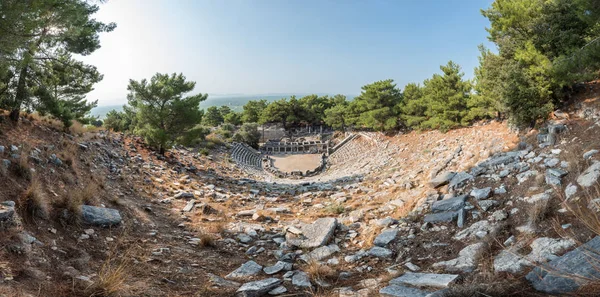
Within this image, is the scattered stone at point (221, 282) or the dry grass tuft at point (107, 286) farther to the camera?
the scattered stone at point (221, 282)

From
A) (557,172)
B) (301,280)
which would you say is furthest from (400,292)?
(557,172)

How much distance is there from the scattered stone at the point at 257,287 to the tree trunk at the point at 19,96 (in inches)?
392

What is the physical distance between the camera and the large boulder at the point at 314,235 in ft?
18.2

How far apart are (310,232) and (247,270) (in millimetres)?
1956

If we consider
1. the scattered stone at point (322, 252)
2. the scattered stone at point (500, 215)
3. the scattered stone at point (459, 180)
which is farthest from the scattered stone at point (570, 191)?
the scattered stone at point (322, 252)

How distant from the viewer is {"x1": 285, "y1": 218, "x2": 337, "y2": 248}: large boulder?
18.2 ft

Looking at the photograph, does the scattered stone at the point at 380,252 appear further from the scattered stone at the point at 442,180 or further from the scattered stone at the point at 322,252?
the scattered stone at the point at 442,180

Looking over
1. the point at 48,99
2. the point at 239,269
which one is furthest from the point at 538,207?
the point at 48,99

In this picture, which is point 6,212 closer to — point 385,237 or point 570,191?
point 385,237

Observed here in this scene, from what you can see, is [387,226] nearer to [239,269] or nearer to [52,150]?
[239,269]

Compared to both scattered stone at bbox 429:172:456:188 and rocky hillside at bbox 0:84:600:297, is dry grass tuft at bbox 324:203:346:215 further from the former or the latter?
scattered stone at bbox 429:172:456:188

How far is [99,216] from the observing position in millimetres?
5238

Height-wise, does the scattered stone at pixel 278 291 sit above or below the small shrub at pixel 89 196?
below

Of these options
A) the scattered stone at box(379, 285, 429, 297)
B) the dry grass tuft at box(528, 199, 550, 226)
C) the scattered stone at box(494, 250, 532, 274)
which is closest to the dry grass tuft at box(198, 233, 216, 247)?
the scattered stone at box(379, 285, 429, 297)
